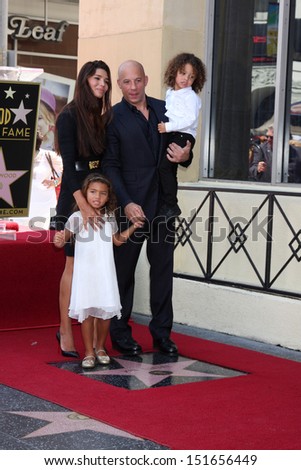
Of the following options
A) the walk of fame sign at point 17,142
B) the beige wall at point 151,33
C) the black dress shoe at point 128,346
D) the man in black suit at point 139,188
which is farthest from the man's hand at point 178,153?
the beige wall at point 151,33

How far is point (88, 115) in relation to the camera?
6.40m

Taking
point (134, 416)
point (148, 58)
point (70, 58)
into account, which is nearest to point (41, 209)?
point (148, 58)

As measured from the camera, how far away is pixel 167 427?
15.9 ft

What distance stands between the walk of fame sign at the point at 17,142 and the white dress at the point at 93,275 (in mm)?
1354

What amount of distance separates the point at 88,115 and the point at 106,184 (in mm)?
484

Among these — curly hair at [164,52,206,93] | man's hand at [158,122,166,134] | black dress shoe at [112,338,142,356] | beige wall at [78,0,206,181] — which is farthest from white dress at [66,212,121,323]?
beige wall at [78,0,206,181]

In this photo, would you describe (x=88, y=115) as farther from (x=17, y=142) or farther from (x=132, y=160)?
(x=17, y=142)

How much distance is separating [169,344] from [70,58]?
11.4 meters

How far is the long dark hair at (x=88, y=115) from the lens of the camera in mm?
6387

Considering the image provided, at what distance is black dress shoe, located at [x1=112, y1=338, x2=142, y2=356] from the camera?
668 cm

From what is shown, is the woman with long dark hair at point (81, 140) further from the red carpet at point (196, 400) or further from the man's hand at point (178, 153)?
the red carpet at point (196, 400)

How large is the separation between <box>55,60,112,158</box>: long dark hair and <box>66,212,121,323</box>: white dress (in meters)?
0.47

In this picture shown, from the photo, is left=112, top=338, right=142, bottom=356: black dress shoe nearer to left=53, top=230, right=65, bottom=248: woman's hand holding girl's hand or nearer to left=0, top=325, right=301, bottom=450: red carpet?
left=0, top=325, right=301, bottom=450: red carpet

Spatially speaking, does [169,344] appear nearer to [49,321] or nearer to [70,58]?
[49,321]
